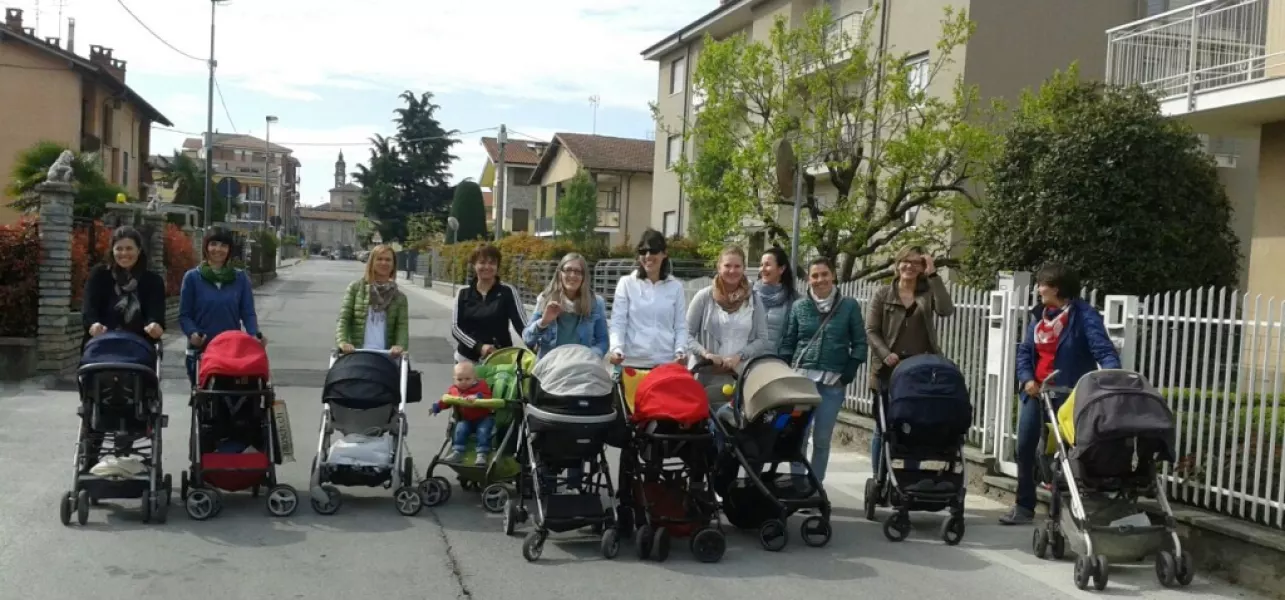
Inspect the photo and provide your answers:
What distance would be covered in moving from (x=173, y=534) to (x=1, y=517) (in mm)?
1206

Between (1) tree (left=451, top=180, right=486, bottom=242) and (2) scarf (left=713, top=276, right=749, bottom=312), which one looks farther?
(1) tree (left=451, top=180, right=486, bottom=242)

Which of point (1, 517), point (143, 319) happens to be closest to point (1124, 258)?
point (143, 319)

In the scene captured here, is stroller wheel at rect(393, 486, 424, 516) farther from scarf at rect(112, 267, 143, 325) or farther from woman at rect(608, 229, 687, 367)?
scarf at rect(112, 267, 143, 325)

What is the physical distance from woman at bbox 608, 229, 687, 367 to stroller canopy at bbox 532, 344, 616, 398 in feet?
2.70

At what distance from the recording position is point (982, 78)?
2238 centimetres

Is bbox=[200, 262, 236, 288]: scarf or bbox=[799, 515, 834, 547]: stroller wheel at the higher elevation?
bbox=[200, 262, 236, 288]: scarf

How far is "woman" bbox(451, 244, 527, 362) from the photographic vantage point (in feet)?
26.3

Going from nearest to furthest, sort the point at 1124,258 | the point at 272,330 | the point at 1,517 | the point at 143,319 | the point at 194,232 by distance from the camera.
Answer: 1. the point at 1,517
2. the point at 143,319
3. the point at 1124,258
4. the point at 272,330
5. the point at 194,232

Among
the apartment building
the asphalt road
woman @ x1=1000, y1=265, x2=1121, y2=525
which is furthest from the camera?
the apartment building

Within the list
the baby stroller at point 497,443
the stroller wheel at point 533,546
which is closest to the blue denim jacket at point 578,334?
the baby stroller at point 497,443

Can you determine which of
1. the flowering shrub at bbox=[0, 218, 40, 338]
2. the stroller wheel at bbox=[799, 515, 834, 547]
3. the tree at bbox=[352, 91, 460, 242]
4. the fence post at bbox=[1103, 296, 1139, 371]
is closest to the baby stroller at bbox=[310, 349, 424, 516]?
the stroller wheel at bbox=[799, 515, 834, 547]

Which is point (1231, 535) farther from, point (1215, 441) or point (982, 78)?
point (982, 78)

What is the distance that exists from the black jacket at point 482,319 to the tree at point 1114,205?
667cm

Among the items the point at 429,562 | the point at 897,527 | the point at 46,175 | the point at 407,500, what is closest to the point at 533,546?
the point at 429,562
